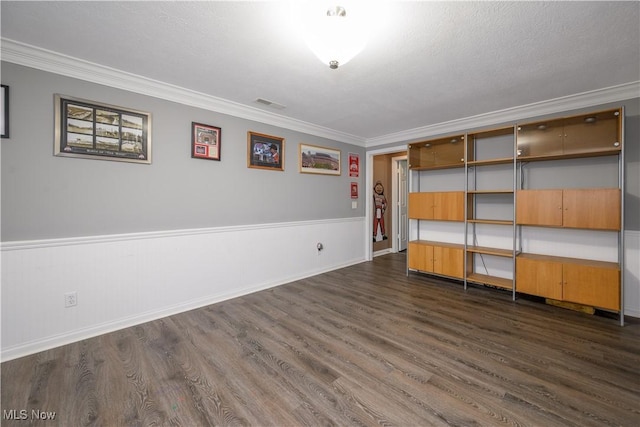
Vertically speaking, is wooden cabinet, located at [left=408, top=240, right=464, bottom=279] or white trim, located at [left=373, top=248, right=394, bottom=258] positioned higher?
wooden cabinet, located at [left=408, top=240, right=464, bottom=279]

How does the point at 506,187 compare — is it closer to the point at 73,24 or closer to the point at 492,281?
the point at 492,281

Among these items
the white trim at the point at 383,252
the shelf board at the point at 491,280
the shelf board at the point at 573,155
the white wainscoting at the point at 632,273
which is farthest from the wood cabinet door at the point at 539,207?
the white trim at the point at 383,252

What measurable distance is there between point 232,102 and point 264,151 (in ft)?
2.47

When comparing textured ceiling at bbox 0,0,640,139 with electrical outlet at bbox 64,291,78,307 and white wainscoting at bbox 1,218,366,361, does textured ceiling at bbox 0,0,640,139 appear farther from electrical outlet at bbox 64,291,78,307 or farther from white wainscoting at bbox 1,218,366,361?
electrical outlet at bbox 64,291,78,307

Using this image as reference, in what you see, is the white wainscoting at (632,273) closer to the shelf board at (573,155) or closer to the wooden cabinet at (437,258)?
the shelf board at (573,155)

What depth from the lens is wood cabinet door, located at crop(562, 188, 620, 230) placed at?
9.12 ft

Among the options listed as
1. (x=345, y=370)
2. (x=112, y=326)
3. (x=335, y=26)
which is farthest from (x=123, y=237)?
(x=335, y=26)

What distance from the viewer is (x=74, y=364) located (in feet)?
6.81

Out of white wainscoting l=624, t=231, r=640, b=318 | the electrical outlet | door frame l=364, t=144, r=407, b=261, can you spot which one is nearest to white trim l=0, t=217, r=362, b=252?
the electrical outlet

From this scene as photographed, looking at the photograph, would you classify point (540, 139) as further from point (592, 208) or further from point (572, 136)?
point (592, 208)

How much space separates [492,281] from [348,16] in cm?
373

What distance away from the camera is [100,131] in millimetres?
2521

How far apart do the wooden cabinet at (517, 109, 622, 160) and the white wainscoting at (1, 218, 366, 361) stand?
11.2 ft

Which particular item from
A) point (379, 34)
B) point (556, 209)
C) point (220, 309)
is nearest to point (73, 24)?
point (379, 34)
